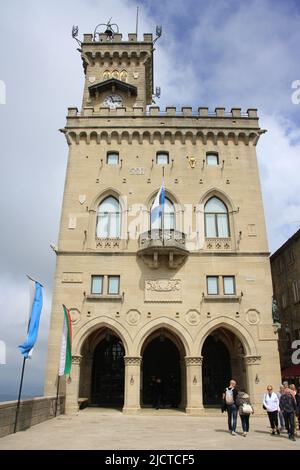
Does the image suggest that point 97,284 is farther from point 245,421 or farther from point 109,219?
point 245,421

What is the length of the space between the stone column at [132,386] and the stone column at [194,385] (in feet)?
10.6

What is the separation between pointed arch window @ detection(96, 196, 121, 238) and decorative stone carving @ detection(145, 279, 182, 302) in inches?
184

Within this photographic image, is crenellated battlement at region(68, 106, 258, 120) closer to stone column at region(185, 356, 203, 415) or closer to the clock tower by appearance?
the clock tower

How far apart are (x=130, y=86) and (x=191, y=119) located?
8.02m

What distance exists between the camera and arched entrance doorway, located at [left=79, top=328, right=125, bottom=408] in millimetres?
28156

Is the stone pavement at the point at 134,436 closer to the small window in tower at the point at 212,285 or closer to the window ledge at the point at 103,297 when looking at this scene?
the window ledge at the point at 103,297

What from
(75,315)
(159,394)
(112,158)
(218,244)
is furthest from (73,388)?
(112,158)

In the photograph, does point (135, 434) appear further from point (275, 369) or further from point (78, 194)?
point (78, 194)

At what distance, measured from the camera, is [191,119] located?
31.8 metres

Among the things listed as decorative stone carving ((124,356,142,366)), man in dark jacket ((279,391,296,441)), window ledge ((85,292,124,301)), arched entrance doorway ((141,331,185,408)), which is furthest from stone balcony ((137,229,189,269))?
man in dark jacket ((279,391,296,441))

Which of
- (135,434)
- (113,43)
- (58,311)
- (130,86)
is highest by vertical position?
(113,43)

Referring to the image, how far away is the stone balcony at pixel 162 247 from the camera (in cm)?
2677

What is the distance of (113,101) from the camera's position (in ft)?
120
